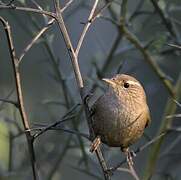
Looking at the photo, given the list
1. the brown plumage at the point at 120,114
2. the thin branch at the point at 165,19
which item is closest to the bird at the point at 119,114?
the brown plumage at the point at 120,114

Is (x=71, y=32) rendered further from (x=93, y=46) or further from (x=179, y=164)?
(x=179, y=164)

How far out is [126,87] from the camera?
162 inches

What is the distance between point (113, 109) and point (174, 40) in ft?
3.10

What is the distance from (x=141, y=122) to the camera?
3.97 meters

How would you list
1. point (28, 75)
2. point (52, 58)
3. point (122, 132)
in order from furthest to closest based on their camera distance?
point (28, 75) → point (52, 58) → point (122, 132)

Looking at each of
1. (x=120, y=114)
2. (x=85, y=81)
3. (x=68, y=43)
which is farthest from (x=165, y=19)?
(x=68, y=43)

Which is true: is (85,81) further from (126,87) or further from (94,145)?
(94,145)

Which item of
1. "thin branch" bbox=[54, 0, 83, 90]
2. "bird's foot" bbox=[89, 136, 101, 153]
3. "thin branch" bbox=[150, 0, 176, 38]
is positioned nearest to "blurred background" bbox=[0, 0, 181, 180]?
"thin branch" bbox=[150, 0, 176, 38]

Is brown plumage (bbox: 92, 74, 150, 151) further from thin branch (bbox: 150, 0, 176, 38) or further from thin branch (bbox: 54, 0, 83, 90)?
thin branch (bbox: 54, 0, 83, 90)

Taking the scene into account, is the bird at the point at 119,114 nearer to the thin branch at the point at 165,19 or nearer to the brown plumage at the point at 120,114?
the brown plumage at the point at 120,114

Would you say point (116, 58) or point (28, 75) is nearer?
point (116, 58)

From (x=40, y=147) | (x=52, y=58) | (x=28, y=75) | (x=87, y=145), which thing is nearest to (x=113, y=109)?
(x=52, y=58)

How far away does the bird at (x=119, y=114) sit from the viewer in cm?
384

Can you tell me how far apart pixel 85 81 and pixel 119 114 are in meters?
0.78
